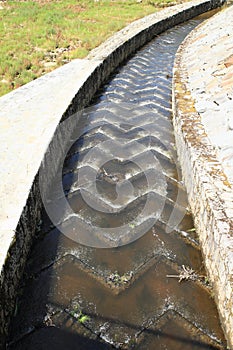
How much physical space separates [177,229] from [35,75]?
319 inches

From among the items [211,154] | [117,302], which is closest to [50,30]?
[211,154]

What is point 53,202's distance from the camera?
4.53 meters

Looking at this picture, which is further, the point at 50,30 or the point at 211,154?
the point at 50,30

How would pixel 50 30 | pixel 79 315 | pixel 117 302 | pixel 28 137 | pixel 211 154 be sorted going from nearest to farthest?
1. pixel 79 315
2. pixel 117 302
3. pixel 211 154
4. pixel 28 137
5. pixel 50 30

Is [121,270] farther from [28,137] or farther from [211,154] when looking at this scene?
[28,137]

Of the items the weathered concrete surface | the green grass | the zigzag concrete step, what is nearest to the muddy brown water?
the zigzag concrete step

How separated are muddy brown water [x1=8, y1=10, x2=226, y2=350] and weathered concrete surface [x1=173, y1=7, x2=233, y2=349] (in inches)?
9.4

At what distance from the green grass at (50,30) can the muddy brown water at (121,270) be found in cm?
524

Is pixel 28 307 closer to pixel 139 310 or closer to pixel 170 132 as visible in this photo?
pixel 139 310

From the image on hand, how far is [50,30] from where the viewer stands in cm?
1670

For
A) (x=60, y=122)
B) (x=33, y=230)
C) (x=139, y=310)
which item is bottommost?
(x=139, y=310)

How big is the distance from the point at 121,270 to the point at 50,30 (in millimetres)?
15445

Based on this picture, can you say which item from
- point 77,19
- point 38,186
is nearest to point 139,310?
point 38,186

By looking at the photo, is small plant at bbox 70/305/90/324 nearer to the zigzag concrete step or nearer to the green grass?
the zigzag concrete step
